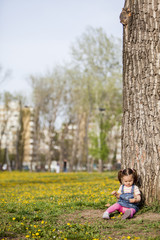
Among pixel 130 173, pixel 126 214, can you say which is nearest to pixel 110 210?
pixel 126 214

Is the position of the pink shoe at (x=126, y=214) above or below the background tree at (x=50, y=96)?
below

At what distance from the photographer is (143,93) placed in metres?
6.21

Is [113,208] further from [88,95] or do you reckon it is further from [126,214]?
[88,95]

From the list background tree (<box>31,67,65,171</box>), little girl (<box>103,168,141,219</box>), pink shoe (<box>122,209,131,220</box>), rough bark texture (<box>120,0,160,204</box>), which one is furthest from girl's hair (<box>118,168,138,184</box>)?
background tree (<box>31,67,65,171</box>)

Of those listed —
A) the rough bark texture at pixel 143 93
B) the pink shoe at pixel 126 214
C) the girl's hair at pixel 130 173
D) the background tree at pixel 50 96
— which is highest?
the background tree at pixel 50 96

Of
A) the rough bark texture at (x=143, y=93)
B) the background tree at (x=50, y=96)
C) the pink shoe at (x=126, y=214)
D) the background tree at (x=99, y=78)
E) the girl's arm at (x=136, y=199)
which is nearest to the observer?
the pink shoe at (x=126, y=214)

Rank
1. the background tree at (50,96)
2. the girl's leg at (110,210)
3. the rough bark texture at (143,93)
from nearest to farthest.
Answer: the girl's leg at (110,210) < the rough bark texture at (143,93) < the background tree at (50,96)

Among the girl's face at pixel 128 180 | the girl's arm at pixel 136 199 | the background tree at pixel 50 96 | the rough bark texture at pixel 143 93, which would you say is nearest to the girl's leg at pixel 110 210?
the girl's arm at pixel 136 199

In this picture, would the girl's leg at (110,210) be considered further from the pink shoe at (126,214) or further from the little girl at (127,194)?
the pink shoe at (126,214)

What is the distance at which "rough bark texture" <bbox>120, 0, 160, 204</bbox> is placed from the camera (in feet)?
19.7

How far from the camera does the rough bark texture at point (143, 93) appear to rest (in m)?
6.00

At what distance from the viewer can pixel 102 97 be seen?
38.6 meters

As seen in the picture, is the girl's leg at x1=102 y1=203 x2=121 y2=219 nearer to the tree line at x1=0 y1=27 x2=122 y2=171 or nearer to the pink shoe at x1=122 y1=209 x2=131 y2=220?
the pink shoe at x1=122 y1=209 x2=131 y2=220

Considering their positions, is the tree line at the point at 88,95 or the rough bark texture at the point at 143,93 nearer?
the rough bark texture at the point at 143,93
